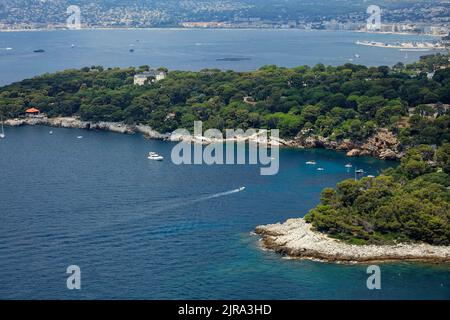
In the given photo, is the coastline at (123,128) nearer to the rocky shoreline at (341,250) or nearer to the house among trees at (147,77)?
the house among trees at (147,77)

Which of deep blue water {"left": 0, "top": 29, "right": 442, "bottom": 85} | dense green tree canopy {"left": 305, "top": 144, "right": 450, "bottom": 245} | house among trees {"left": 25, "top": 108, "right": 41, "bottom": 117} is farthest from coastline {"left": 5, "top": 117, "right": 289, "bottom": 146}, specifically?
deep blue water {"left": 0, "top": 29, "right": 442, "bottom": 85}

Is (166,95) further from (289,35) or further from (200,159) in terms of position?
(289,35)

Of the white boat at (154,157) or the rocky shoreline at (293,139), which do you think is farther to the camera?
the rocky shoreline at (293,139)

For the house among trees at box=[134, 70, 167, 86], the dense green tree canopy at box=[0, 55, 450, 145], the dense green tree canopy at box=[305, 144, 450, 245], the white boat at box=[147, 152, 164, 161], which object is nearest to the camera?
the dense green tree canopy at box=[305, 144, 450, 245]

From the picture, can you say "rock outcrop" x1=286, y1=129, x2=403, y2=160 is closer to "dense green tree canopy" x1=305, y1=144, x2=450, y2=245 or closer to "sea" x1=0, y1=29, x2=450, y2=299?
"sea" x1=0, y1=29, x2=450, y2=299

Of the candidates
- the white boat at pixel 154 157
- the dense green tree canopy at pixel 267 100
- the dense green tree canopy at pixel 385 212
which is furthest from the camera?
the dense green tree canopy at pixel 267 100

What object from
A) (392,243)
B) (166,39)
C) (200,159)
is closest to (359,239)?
(392,243)

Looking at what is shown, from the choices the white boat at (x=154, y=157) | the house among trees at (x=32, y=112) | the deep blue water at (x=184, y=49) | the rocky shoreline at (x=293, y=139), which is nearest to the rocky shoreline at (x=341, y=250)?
the white boat at (x=154, y=157)
